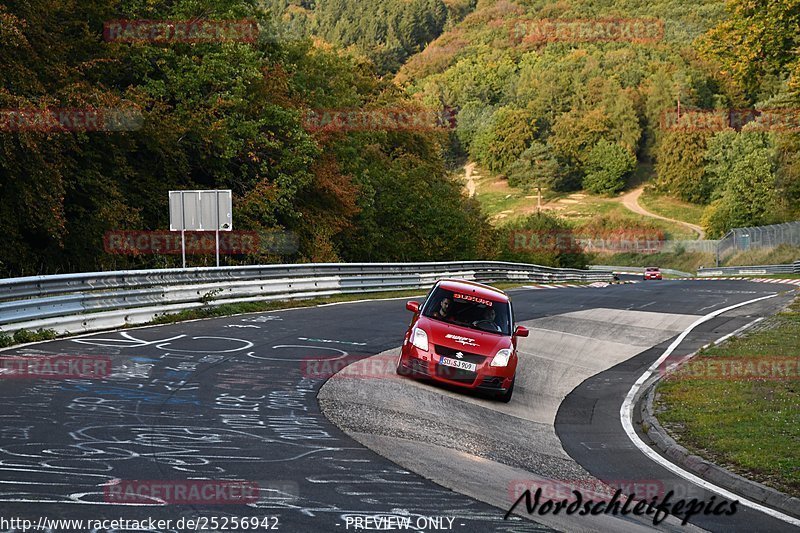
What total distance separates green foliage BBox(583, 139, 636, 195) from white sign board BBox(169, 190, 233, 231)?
5224 inches

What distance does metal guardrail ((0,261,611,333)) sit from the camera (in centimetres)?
1504

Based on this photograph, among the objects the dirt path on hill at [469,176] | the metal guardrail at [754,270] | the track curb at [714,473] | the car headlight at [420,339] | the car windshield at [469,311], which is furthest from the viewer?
the dirt path on hill at [469,176]

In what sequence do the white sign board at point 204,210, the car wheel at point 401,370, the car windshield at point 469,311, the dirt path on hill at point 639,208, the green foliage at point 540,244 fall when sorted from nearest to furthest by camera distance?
the car wheel at point 401,370, the car windshield at point 469,311, the white sign board at point 204,210, the green foliage at point 540,244, the dirt path on hill at point 639,208

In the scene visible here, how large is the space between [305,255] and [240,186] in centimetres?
389

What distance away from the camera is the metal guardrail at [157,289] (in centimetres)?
1504

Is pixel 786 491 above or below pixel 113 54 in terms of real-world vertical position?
below

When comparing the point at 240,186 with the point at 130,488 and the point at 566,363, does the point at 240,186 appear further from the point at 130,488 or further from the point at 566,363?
the point at 130,488

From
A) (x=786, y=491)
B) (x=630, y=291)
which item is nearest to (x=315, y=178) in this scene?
(x=630, y=291)

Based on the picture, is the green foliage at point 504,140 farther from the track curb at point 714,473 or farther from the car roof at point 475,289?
the track curb at point 714,473

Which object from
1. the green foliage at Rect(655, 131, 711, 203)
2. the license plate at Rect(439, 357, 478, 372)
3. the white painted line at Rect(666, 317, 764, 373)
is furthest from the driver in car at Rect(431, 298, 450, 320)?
the green foliage at Rect(655, 131, 711, 203)

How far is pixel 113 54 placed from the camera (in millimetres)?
29781

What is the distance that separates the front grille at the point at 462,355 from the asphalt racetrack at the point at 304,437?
59 centimetres

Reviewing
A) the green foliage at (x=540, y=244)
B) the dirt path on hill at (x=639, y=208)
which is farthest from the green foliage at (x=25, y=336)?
the dirt path on hill at (x=639, y=208)

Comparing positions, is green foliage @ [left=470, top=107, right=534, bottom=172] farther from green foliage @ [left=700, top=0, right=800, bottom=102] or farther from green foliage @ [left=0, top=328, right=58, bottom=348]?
green foliage @ [left=0, top=328, right=58, bottom=348]
